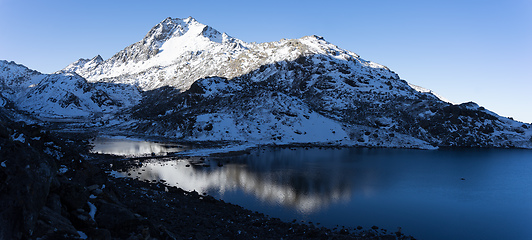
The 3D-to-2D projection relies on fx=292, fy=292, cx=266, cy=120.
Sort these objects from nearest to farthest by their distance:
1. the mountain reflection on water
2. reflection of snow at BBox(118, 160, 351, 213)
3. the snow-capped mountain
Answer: reflection of snow at BBox(118, 160, 351, 213) → the mountain reflection on water → the snow-capped mountain

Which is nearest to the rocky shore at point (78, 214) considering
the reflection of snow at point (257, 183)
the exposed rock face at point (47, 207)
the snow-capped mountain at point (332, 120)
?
the exposed rock face at point (47, 207)

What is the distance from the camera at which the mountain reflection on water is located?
36344 mm

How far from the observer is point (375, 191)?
4106 centimetres

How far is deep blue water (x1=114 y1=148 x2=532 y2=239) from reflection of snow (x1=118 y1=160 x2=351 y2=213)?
12 cm

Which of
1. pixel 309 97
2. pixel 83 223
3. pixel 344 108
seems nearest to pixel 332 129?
pixel 344 108

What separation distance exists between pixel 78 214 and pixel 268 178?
1374 inches

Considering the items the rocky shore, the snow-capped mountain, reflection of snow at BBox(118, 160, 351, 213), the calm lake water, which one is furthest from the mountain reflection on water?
the snow-capped mountain

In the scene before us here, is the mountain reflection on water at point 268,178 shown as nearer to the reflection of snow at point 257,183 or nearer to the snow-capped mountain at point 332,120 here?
the reflection of snow at point 257,183

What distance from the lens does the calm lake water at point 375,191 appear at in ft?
96.3

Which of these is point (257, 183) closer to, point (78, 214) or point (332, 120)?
point (78, 214)

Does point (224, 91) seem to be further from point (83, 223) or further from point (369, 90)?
point (83, 223)

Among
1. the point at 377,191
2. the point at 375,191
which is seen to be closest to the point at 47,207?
the point at 375,191

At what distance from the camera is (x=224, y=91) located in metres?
137

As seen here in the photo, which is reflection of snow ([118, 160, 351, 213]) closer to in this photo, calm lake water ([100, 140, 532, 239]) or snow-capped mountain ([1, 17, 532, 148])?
calm lake water ([100, 140, 532, 239])
